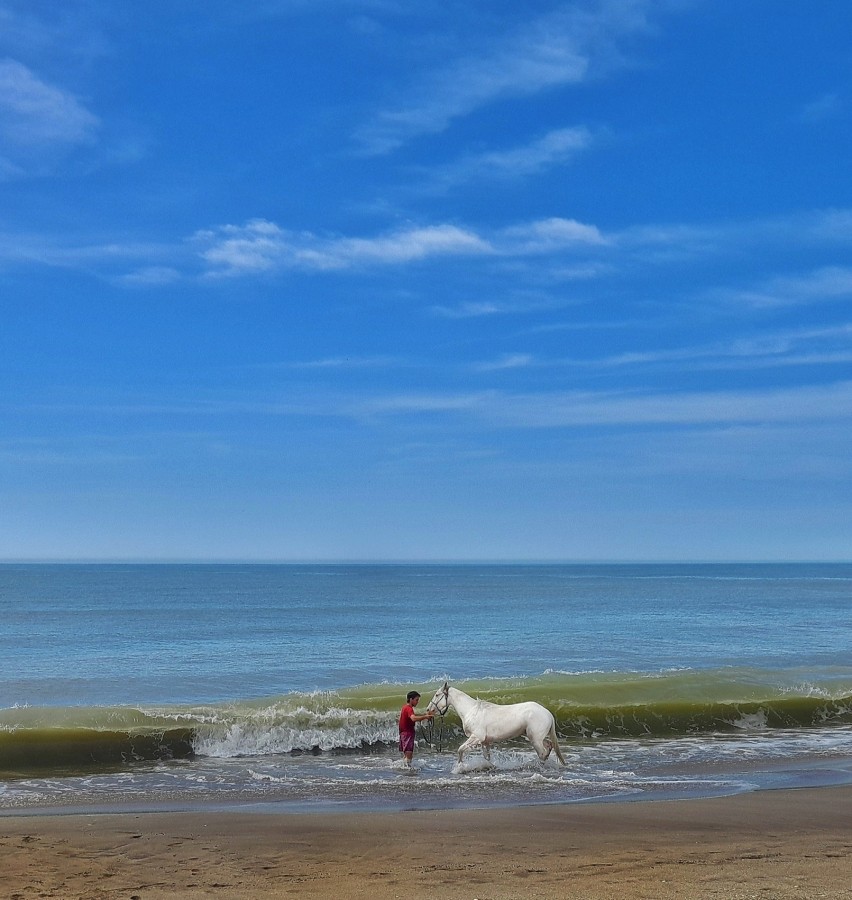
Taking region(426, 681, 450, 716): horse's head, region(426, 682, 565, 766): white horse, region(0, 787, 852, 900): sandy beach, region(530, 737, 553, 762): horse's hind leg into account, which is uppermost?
region(426, 681, 450, 716): horse's head

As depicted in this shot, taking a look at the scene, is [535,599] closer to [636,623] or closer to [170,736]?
[636,623]

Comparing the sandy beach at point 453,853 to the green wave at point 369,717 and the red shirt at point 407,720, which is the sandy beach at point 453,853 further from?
the green wave at point 369,717

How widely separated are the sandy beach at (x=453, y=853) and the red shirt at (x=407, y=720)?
3.08 m

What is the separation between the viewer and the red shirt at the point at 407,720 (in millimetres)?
14756

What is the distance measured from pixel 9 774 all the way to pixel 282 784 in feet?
15.9

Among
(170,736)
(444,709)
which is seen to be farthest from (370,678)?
(444,709)

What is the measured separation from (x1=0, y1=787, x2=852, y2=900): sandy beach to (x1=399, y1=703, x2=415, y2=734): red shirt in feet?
10.1

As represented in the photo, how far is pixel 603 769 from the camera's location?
14.9 m

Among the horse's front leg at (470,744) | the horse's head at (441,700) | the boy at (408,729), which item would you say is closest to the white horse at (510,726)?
the horse's front leg at (470,744)

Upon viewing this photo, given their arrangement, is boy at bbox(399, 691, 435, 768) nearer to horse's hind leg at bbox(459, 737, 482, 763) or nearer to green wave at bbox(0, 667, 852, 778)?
horse's hind leg at bbox(459, 737, 482, 763)

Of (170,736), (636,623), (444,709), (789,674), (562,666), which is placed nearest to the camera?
(444,709)

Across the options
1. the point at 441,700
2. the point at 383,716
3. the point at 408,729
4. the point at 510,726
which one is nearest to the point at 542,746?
the point at 510,726

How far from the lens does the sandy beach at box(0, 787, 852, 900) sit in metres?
8.24

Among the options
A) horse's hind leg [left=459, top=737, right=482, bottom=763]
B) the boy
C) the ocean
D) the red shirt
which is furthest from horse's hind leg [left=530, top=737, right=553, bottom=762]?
the red shirt
